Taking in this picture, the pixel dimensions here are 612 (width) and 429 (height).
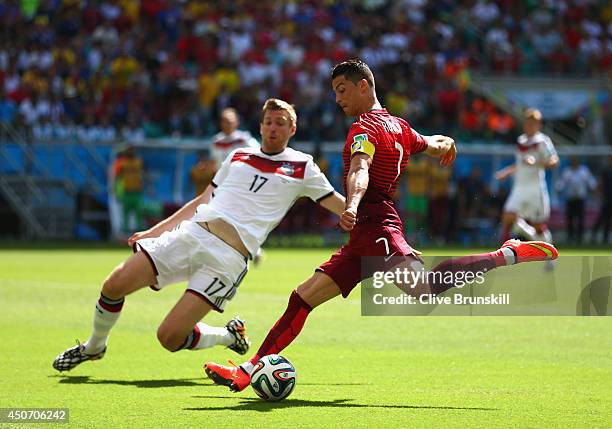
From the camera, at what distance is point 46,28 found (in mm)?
32312

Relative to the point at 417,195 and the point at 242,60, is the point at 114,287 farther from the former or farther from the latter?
the point at 242,60

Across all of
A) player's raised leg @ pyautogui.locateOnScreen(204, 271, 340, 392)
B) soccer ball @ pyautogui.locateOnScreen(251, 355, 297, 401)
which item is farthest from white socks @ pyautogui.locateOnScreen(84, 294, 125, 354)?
soccer ball @ pyautogui.locateOnScreen(251, 355, 297, 401)

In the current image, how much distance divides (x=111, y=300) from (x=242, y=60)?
24.0m

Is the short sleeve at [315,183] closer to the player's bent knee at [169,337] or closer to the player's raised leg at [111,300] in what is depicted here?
the player's raised leg at [111,300]

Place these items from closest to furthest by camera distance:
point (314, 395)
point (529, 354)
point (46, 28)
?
point (314, 395) < point (529, 354) < point (46, 28)

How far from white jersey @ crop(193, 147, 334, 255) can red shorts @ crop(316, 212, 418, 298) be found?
567 millimetres

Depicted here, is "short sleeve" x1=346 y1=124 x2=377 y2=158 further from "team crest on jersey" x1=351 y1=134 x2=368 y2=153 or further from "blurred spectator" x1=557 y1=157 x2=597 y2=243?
"blurred spectator" x1=557 y1=157 x2=597 y2=243

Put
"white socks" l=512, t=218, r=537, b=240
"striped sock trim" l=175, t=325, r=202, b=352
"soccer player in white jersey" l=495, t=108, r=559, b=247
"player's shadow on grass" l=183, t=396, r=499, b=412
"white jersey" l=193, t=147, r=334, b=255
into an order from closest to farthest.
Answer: "player's shadow on grass" l=183, t=396, r=499, b=412 < "white jersey" l=193, t=147, r=334, b=255 < "striped sock trim" l=175, t=325, r=202, b=352 < "soccer player in white jersey" l=495, t=108, r=559, b=247 < "white socks" l=512, t=218, r=537, b=240

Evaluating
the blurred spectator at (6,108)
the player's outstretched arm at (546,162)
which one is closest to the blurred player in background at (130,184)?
the blurred spectator at (6,108)

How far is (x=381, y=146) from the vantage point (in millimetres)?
8523

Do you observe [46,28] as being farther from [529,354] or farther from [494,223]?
[529,354]

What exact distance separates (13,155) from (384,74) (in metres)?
10.7

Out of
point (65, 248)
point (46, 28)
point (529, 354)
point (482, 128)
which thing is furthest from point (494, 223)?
point (529, 354)

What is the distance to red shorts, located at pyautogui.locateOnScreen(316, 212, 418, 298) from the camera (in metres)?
8.52
